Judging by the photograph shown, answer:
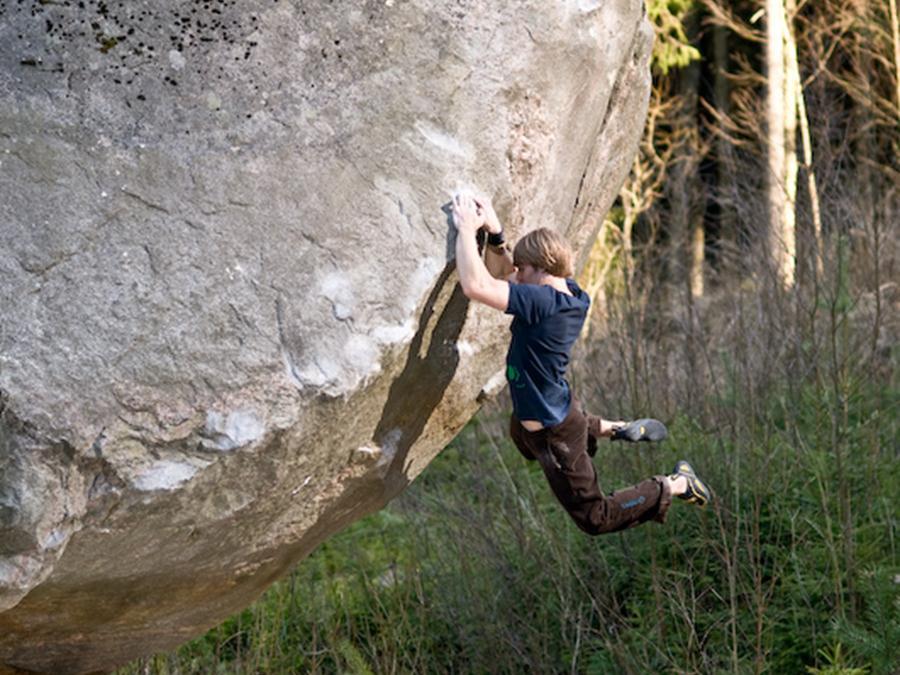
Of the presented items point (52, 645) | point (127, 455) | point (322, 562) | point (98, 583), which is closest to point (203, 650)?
point (322, 562)

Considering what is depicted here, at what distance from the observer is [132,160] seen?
308 cm

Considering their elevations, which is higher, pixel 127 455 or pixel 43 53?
pixel 43 53

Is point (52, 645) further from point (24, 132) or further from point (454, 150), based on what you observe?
point (454, 150)

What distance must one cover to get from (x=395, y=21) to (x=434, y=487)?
15.9 ft

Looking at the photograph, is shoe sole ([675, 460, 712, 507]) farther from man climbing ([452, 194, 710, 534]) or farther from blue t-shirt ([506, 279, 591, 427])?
blue t-shirt ([506, 279, 591, 427])

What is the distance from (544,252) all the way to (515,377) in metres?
0.39

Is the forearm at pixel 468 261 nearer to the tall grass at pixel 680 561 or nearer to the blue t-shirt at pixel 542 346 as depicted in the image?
the blue t-shirt at pixel 542 346

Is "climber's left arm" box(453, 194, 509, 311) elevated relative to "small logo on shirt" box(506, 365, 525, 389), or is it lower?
elevated

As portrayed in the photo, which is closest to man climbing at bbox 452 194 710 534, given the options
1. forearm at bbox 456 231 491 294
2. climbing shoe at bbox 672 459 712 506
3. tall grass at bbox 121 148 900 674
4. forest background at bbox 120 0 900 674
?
forearm at bbox 456 231 491 294

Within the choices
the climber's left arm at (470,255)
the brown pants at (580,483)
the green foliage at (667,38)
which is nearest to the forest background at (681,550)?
the brown pants at (580,483)

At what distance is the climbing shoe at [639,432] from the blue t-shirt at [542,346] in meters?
0.48

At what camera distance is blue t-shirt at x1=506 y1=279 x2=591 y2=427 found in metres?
3.48

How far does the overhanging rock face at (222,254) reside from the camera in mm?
2953

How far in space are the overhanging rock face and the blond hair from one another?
2.7 inches
